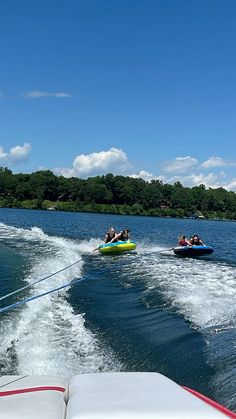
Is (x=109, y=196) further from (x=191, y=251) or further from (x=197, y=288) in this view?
(x=197, y=288)

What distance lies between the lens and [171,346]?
8.23 metres

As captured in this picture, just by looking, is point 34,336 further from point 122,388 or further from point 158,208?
point 158,208

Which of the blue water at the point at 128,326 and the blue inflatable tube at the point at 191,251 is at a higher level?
the blue inflatable tube at the point at 191,251

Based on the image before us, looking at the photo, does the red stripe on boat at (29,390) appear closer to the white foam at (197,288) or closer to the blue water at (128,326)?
the blue water at (128,326)

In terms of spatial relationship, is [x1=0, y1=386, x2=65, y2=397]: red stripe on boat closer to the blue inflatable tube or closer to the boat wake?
the boat wake

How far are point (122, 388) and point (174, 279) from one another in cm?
1149

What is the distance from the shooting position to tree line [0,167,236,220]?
116 metres

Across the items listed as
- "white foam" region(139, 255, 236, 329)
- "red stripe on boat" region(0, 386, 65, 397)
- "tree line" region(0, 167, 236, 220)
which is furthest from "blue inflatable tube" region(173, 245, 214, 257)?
"tree line" region(0, 167, 236, 220)

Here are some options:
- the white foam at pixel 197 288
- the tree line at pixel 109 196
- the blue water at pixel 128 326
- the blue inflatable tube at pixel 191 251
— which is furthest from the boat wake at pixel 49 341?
the tree line at pixel 109 196

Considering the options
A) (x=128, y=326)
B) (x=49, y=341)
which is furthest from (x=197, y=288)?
(x=49, y=341)

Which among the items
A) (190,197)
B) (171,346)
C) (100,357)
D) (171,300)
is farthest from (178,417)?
(190,197)

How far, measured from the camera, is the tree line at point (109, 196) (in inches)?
4567

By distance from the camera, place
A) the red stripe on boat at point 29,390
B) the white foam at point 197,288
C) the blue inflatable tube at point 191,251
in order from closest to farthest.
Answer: the red stripe on boat at point 29,390 < the white foam at point 197,288 < the blue inflatable tube at point 191,251

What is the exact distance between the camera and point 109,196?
12306cm
